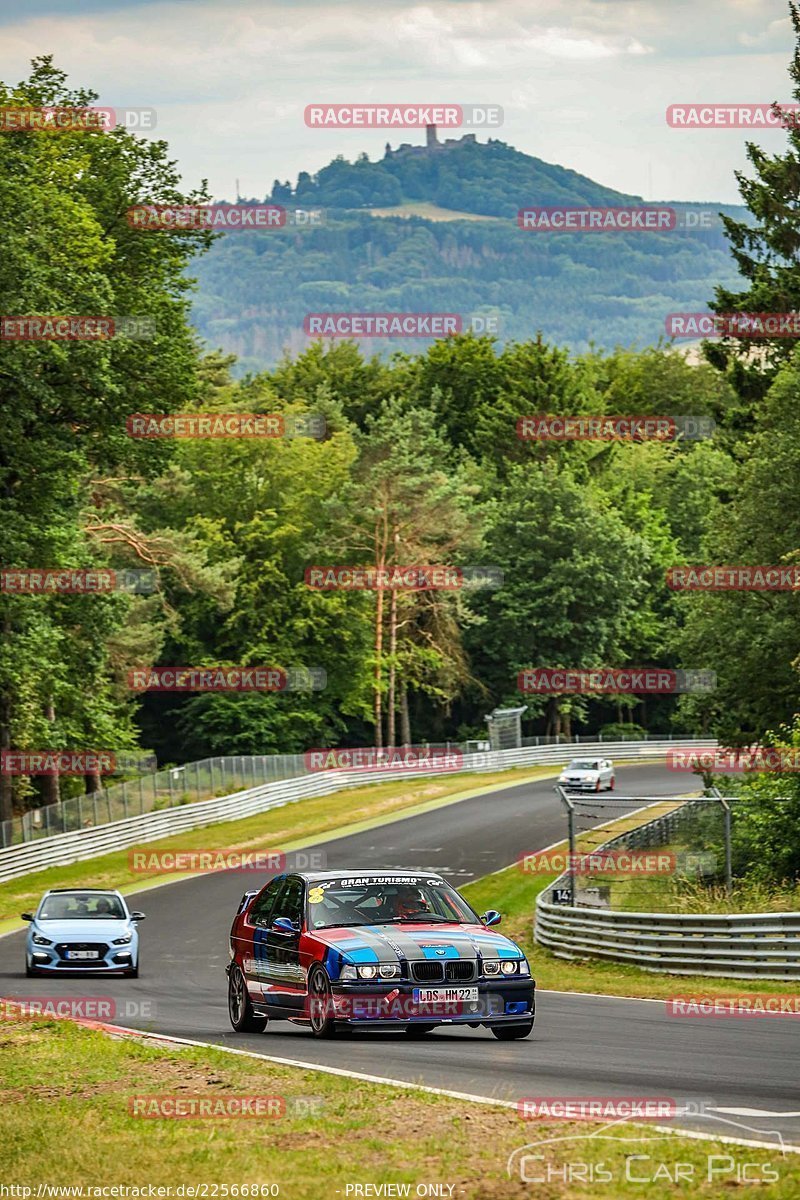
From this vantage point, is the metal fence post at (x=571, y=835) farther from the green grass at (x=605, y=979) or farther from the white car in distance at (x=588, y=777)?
the white car in distance at (x=588, y=777)

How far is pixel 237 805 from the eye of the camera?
198 ft

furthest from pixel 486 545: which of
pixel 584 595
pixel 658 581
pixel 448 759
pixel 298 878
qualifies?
pixel 298 878

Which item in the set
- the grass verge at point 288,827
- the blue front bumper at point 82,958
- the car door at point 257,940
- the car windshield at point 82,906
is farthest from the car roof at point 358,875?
the grass verge at point 288,827

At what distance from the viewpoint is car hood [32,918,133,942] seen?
1024 inches

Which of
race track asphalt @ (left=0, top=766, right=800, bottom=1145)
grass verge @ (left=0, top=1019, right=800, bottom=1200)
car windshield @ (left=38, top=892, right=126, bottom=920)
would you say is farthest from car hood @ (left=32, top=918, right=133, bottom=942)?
grass verge @ (left=0, top=1019, right=800, bottom=1200)

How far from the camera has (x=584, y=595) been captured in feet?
296

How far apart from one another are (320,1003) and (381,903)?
121 centimetres

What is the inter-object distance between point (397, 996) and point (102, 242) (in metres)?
35.2

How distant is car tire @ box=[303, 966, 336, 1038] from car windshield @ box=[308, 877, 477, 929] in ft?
1.80

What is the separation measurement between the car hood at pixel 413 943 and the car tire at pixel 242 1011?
169 centimetres

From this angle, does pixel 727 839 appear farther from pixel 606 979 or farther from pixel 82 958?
pixel 82 958

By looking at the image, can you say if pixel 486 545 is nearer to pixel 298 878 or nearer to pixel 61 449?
pixel 61 449

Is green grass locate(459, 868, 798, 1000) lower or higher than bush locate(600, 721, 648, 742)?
higher

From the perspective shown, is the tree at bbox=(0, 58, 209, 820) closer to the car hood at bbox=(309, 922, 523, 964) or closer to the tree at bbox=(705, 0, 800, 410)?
the tree at bbox=(705, 0, 800, 410)
